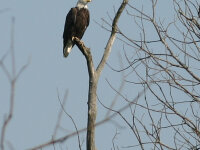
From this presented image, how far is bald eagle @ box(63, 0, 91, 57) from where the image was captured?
763cm

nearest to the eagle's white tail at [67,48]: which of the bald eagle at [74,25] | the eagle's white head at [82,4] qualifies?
the bald eagle at [74,25]

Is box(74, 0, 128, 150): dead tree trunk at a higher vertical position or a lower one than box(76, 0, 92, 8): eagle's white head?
lower

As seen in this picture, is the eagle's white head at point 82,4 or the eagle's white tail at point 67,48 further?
the eagle's white head at point 82,4

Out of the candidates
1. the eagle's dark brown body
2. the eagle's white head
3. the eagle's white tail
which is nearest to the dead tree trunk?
the eagle's dark brown body

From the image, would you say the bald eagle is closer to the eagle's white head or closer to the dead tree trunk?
the eagle's white head

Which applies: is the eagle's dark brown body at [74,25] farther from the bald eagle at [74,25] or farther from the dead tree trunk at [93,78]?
the dead tree trunk at [93,78]

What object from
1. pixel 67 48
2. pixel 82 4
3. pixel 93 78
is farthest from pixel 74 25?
pixel 93 78

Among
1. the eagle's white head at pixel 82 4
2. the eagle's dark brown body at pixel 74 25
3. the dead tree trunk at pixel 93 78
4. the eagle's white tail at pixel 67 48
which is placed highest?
the eagle's white head at pixel 82 4

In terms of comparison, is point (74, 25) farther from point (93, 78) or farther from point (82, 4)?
point (93, 78)

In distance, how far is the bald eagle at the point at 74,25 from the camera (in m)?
7.63

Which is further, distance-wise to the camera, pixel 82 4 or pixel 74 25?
pixel 82 4

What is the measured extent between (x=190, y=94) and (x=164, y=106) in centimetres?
21

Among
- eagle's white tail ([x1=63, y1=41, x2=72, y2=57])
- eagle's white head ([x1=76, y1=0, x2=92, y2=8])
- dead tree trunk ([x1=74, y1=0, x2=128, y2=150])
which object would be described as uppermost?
eagle's white head ([x1=76, y1=0, x2=92, y2=8])

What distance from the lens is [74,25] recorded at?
7.63 meters
